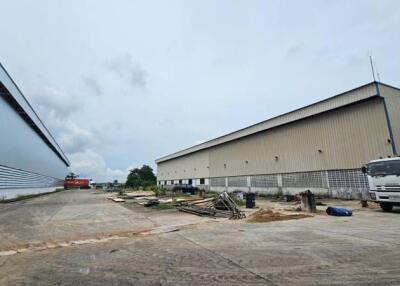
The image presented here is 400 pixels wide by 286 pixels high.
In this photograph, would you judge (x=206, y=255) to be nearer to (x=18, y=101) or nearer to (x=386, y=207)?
(x=386, y=207)

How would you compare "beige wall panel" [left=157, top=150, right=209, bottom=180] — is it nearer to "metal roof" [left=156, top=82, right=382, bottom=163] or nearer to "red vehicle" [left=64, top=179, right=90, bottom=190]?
"metal roof" [left=156, top=82, right=382, bottom=163]

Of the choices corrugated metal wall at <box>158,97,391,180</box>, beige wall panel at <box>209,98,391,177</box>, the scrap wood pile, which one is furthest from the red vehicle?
the scrap wood pile

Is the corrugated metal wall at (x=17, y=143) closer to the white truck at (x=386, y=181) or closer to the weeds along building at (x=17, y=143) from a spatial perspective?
the weeds along building at (x=17, y=143)

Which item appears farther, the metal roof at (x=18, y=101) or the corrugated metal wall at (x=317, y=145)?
the metal roof at (x=18, y=101)

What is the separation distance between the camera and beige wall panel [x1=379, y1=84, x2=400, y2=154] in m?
18.5

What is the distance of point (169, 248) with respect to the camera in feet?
22.6

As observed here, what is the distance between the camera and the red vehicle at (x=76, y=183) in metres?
88.1

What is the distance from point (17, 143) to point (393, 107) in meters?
36.0

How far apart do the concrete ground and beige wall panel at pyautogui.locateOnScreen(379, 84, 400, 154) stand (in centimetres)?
1134

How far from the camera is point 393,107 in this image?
19.0 meters

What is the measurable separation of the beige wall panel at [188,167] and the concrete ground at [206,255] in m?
35.0

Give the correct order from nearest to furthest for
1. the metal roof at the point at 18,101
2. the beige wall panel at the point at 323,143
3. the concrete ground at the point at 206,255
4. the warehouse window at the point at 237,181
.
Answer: the concrete ground at the point at 206,255 < the beige wall panel at the point at 323,143 < the metal roof at the point at 18,101 < the warehouse window at the point at 237,181

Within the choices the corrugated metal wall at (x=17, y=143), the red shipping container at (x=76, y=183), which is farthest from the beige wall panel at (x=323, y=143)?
the red shipping container at (x=76, y=183)

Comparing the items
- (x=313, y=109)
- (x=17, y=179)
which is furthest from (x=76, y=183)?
(x=313, y=109)
